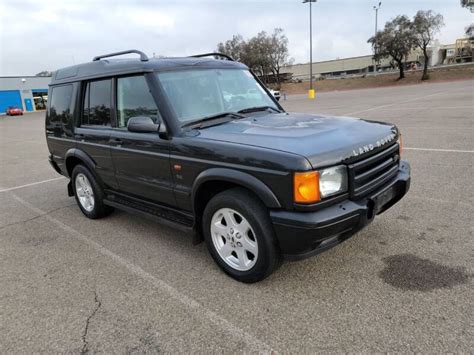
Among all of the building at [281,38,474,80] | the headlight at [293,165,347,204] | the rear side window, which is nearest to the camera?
the headlight at [293,165,347,204]

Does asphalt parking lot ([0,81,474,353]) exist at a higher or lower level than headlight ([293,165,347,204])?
lower

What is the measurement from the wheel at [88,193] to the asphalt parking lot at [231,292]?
173 millimetres

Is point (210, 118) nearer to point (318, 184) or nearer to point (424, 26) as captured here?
point (318, 184)

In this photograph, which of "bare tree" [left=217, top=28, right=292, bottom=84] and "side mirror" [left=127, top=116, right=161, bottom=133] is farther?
"bare tree" [left=217, top=28, right=292, bottom=84]

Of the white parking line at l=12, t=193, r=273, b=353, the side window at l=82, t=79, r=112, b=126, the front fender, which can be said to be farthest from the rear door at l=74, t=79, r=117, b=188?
the front fender

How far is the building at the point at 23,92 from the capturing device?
55844mm

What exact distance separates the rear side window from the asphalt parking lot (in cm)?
153

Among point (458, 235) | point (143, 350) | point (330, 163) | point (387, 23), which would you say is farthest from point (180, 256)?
point (387, 23)

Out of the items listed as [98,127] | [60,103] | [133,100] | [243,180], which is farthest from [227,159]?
[60,103]

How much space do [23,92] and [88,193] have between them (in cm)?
6220

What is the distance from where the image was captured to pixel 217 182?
3.27 metres

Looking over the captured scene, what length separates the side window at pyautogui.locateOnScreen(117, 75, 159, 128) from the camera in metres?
3.73

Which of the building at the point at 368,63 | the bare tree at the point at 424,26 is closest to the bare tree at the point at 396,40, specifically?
the bare tree at the point at 424,26

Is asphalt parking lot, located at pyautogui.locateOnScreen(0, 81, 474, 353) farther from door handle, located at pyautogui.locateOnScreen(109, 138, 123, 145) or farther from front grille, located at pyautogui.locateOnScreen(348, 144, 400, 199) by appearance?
door handle, located at pyautogui.locateOnScreen(109, 138, 123, 145)
